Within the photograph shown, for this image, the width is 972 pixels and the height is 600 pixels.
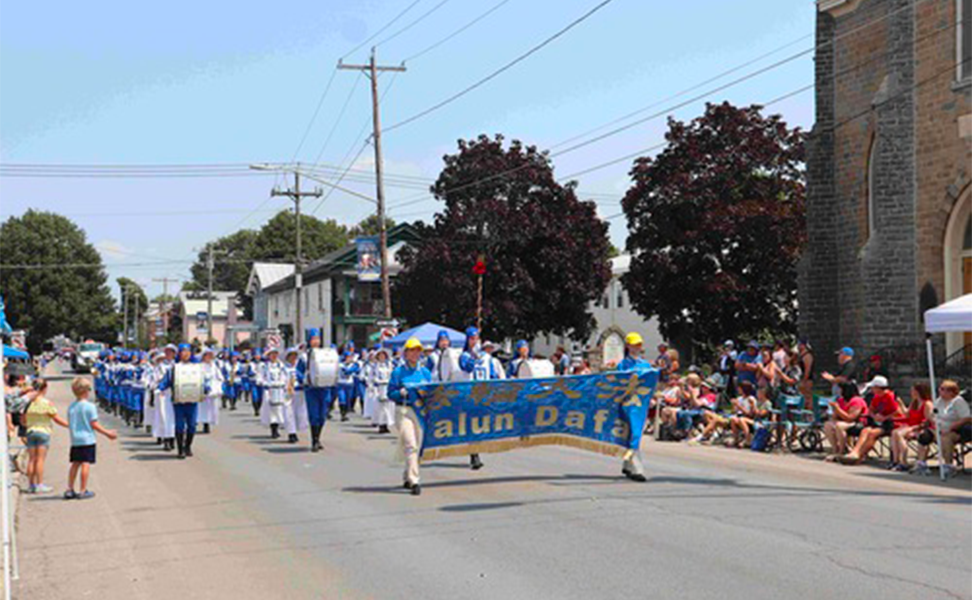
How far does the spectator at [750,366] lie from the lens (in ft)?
70.0

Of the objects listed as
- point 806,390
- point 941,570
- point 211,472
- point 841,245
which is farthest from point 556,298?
point 941,570

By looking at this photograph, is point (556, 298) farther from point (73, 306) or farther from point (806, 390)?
point (73, 306)

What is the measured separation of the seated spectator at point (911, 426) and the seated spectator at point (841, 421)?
0.84 m

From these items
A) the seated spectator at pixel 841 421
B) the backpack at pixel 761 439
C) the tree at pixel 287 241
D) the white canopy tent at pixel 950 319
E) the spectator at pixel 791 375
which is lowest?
the backpack at pixel 761 439

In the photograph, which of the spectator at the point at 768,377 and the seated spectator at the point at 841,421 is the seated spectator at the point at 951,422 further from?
the spectator at the point at 768,377

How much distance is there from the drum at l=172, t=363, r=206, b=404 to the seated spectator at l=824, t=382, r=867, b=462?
373 inches

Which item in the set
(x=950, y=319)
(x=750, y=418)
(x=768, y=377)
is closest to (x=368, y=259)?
(x=768, y=377)

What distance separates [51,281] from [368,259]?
139 ft

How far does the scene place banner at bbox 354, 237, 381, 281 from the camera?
41969 mm

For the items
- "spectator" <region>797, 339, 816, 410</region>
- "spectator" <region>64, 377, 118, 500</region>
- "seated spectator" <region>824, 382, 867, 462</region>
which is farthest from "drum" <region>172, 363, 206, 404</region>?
"spectator" <region>797, 339, 816, 410</region>

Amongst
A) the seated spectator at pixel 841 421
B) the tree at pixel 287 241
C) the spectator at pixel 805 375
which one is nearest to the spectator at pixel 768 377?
the spectator at pixel 805 375

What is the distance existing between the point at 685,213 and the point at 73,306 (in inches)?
1975

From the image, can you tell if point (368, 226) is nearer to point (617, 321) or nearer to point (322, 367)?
point (617, 321)

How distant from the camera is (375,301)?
66.4 meters
